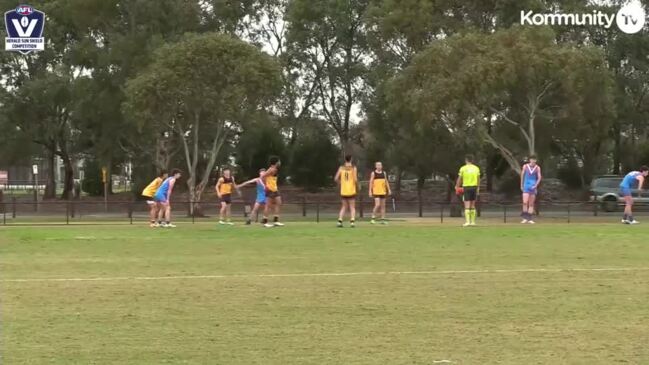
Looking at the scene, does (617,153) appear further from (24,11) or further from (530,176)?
(24,11)

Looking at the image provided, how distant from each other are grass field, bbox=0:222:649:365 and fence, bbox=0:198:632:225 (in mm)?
15535

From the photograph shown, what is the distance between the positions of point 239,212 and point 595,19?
70.8 ft

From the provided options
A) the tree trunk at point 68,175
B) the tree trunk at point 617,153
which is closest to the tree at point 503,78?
the tree trunk at point 617,153

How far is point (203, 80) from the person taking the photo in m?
38.1

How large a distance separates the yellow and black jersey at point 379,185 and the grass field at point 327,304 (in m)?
6.21

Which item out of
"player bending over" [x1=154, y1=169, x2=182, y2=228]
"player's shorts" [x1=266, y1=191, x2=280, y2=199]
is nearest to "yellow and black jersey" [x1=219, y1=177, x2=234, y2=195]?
"player bending over" [x1=154, y1=169, x2=182, y2=228]

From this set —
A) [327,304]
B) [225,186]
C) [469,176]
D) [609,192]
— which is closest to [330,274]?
[327,304]

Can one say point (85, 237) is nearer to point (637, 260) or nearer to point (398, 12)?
point (637, 260)

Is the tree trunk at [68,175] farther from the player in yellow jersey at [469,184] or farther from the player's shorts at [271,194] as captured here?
the player in yellow jersey at [469,184]

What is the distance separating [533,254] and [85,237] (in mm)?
10297

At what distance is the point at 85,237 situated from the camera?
61.5 ft

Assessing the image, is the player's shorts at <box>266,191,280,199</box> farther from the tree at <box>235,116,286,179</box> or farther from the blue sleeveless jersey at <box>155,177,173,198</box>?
the tree at <box>235,116,286,179</box>

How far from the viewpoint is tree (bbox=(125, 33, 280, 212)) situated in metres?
37.4

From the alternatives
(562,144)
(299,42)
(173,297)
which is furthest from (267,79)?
(173,297)
